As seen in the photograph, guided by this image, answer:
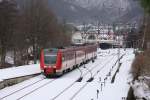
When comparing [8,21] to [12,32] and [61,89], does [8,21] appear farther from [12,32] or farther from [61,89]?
[61,89]

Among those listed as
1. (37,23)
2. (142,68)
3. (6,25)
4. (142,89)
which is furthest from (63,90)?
(37,23)

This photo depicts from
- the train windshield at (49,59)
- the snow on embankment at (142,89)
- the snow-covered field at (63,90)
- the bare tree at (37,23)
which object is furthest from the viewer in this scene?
the bare tree at (37,23)

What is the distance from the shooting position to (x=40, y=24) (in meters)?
58.4

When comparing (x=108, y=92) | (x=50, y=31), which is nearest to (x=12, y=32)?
(x=50, y=31)

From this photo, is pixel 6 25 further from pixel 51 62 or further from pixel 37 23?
pixel 51 62

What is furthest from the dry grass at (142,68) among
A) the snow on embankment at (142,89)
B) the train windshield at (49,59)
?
the train windshield at (49,59)

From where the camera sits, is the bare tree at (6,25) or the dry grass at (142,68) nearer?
A: the dry grass at (142,68)

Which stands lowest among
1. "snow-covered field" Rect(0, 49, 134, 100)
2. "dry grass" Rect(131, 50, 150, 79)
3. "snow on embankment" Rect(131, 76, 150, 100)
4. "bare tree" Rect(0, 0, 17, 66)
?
"snow-covered field" Rect(0, 49, 134, 100)

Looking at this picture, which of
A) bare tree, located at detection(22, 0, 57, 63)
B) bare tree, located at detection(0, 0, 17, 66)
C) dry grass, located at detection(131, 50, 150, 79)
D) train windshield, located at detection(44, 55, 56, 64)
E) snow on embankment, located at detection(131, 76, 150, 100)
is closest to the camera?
snow on embankment, located at detection(131, 76, 150, 100)

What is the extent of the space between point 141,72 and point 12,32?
2934cm

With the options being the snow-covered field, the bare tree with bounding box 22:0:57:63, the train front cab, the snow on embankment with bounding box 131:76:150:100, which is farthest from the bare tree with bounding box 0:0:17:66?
the snow on embankment with bounding box 131:76:150:100

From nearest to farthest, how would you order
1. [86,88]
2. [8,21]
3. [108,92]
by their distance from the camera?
[108,92] < [86,88] < [8,21]

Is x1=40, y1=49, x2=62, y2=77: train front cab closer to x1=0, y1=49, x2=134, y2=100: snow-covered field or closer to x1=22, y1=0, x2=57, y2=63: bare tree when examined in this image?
x1=0, y1=49, x2=134, y2=100: snow-covered field

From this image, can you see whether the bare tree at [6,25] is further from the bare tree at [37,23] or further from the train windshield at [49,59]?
the train windshield at [49,59]
